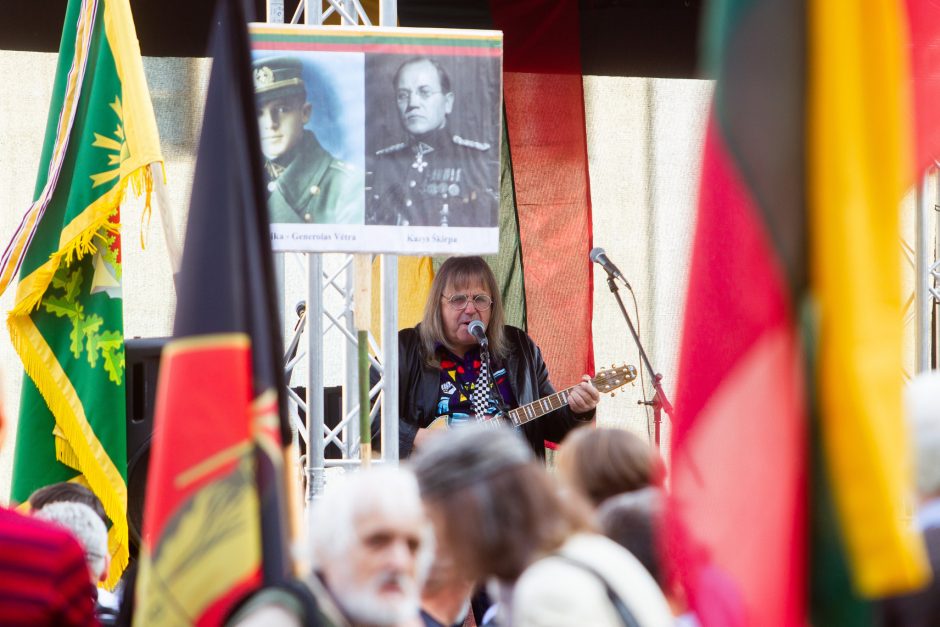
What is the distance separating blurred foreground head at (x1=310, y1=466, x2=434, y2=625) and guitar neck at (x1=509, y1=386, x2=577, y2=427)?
306 centimetres

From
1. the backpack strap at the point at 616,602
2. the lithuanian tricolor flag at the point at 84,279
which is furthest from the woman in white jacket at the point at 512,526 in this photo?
the lithuanian tricolor flag at the point at 84,279

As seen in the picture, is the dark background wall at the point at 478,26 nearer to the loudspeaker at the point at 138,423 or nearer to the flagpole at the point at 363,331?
the loudspeaker at the point at 138,423

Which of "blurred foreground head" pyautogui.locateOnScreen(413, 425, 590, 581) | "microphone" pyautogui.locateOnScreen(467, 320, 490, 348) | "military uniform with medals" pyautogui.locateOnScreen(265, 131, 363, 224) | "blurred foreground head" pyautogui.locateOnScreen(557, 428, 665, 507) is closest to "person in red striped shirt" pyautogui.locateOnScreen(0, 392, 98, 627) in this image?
"blurred foreground head" pyautogui.locateOnScreen(413, 425, 590, 581)

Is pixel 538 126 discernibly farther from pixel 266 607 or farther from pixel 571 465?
pixel 266 607

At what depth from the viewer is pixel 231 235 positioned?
207cm

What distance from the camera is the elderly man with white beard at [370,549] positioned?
201 centimetres

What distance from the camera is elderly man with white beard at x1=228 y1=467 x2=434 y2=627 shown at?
6.58ft

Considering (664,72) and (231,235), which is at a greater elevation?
(664,72)

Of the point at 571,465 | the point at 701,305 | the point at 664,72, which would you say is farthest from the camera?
the point at 664,72

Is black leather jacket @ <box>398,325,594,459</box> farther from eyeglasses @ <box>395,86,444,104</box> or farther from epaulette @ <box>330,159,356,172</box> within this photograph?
eyeglasses @ <box>395,86,444,104</box>

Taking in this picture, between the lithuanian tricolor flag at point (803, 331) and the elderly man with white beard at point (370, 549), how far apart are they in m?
0.47

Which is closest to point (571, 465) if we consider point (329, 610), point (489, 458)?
point (489, 458)

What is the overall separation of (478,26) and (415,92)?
2.77 m

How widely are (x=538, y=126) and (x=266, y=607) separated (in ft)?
18.4
